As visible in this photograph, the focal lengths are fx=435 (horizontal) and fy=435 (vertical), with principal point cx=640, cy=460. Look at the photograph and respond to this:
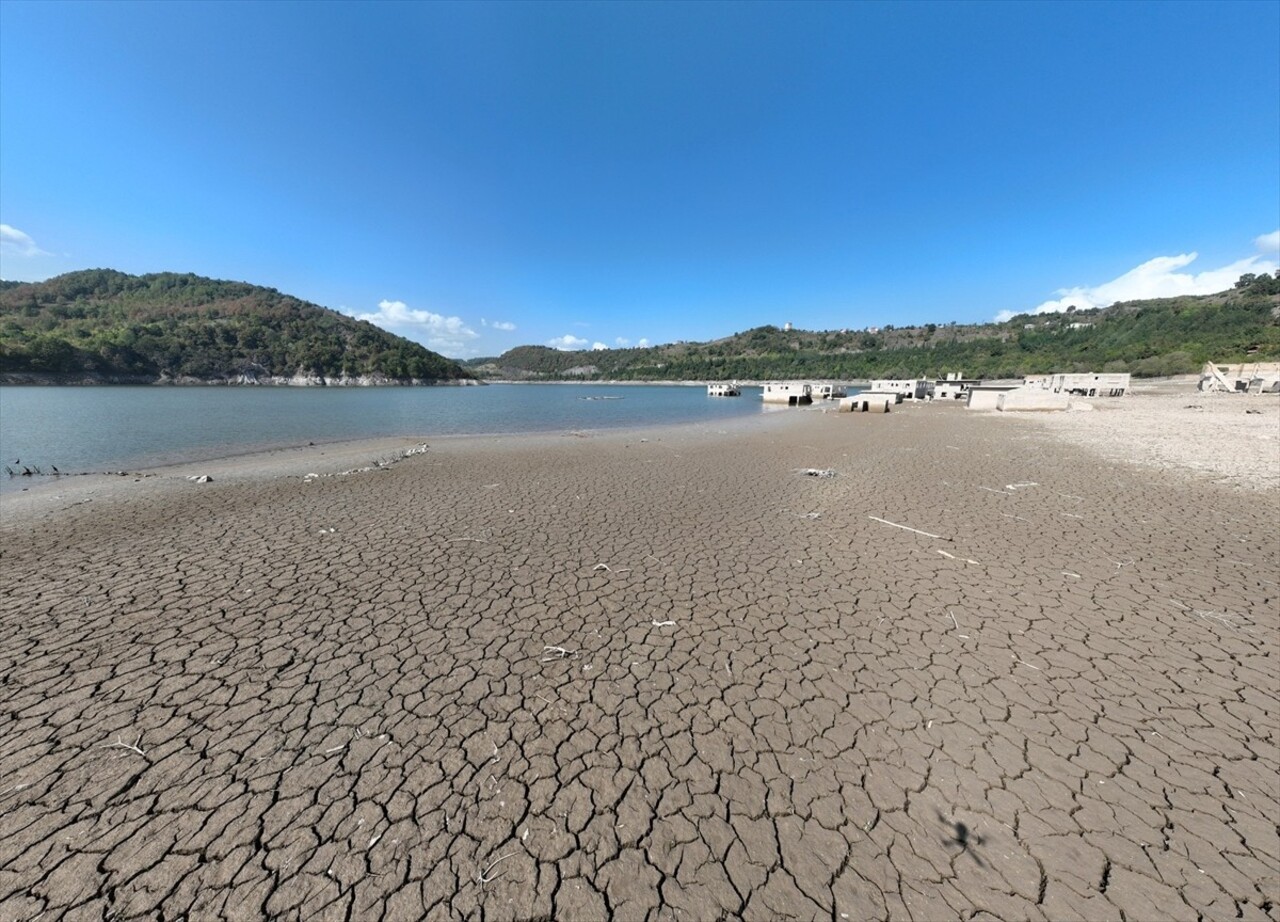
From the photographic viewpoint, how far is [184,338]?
95438 mm

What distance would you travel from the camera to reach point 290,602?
620 centimetres

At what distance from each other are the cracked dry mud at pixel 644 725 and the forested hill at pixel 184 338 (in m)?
118

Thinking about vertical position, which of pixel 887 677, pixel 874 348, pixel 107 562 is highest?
pixel 874 348

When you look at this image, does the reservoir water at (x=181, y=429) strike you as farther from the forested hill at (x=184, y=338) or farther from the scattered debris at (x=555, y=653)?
the forested hill at (x=184, y=338)

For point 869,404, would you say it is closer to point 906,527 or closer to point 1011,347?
point 906,527

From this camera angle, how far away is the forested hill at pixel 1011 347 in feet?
228

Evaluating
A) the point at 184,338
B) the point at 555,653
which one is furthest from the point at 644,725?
the point at 184,338

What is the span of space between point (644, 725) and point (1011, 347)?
481ft

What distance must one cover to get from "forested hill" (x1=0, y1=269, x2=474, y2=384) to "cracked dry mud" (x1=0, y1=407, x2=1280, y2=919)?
118 metres

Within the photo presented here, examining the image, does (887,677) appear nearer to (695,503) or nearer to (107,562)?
(695,503)

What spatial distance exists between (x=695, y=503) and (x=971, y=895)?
353 inches

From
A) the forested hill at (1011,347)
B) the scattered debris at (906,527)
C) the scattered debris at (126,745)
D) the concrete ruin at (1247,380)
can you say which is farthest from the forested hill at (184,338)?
the concrete ruin at (1247,380)

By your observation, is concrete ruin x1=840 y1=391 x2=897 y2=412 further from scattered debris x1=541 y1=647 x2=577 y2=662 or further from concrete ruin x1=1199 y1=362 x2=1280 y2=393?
scattered debris x1=541 y1=647 x2=577 y2=662

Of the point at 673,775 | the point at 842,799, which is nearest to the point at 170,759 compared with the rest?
the point at 673,775
